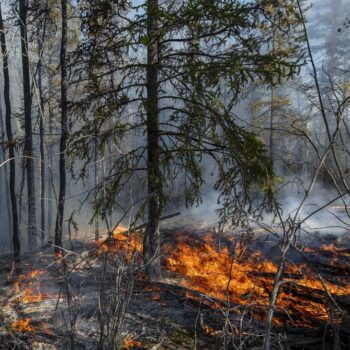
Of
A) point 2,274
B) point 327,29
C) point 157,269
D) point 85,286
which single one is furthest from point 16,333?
A: point 327,29

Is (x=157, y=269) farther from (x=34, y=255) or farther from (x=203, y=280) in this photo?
(x=34, y=255)

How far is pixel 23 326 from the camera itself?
243 inches

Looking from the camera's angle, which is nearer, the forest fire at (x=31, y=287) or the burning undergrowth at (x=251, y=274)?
the burning undergrowth at (x=251, y=274)

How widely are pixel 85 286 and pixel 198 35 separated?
622cm

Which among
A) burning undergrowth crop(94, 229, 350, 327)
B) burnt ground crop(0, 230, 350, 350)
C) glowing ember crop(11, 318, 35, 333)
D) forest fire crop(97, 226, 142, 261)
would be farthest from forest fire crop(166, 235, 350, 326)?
glowing ember crop(11, 318, 35, 333)

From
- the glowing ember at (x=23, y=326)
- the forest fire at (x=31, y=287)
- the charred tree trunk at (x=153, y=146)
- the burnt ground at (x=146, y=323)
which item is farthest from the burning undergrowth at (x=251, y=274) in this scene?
the glowing ember at (x=23, y=326)

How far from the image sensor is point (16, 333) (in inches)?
221

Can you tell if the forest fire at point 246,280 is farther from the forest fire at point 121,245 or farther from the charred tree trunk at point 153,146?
the forest fire at point 121,245

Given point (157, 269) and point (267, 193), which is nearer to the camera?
point (267, 193)

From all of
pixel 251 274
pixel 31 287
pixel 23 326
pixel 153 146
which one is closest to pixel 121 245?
pixel 23 326

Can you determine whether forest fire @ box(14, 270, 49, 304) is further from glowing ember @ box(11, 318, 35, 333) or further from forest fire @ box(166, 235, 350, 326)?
forest fire @ box(166, 235, 350, 326)

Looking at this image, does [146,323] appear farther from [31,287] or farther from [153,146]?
[153,146]

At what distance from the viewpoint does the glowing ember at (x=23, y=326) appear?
19.7ft

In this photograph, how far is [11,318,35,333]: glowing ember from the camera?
19.7 feet
